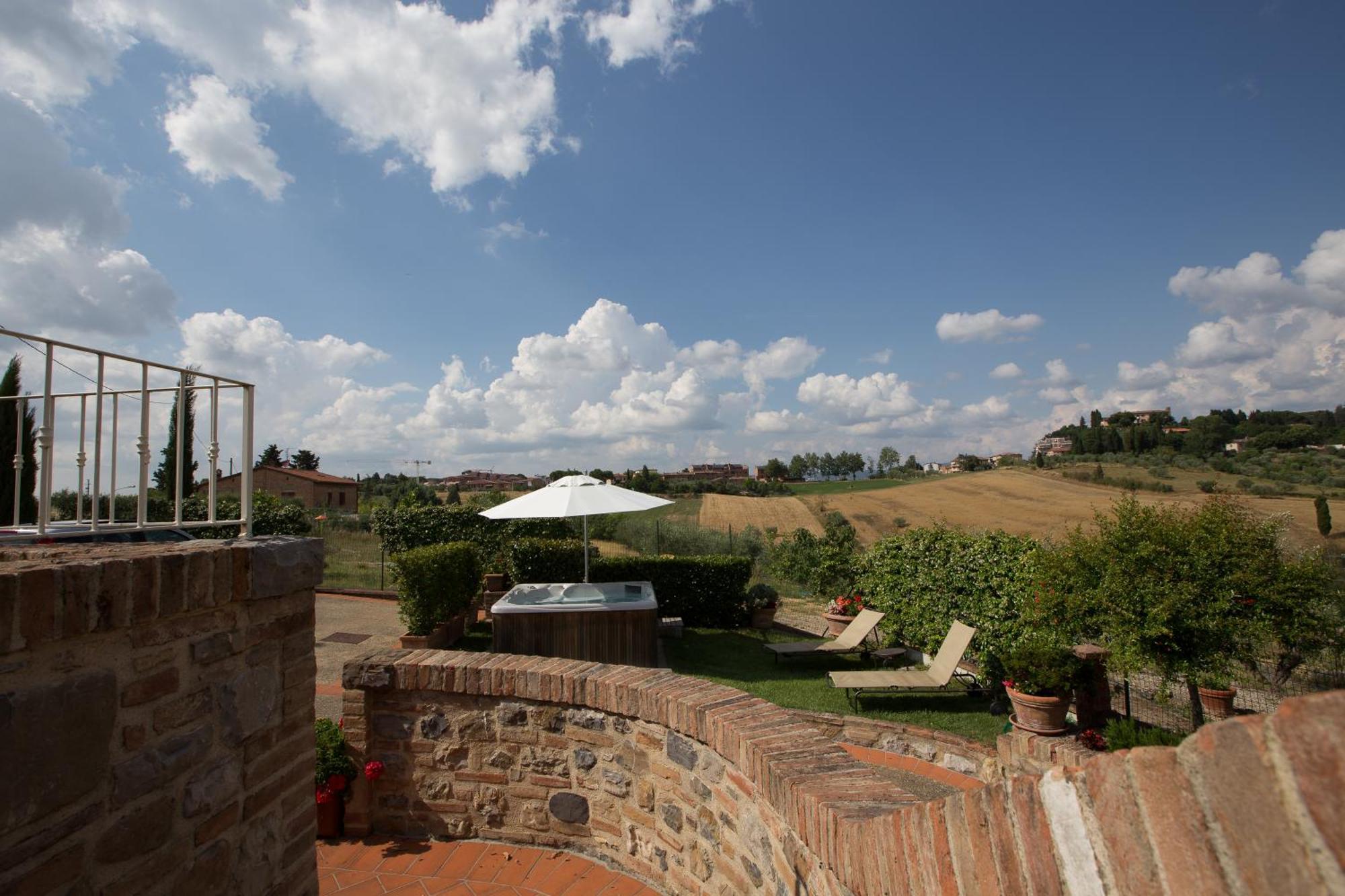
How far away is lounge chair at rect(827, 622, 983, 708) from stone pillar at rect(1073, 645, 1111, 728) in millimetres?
1144

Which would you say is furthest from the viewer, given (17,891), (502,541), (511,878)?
(502,541)

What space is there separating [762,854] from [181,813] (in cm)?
205

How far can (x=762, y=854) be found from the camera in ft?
8.00

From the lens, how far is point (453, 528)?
13.8m

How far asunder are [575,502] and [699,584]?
443cm

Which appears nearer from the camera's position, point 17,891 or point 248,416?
point 17,891

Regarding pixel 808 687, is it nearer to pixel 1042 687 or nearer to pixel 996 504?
pixel 1042 687

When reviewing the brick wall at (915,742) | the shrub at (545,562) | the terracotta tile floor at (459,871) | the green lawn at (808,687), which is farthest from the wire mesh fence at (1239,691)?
the shrub at (545,562)

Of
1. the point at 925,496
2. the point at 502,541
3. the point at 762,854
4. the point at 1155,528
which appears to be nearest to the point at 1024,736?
the point at 1155,528

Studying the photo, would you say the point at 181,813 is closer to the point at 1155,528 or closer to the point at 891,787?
the point at 891,787

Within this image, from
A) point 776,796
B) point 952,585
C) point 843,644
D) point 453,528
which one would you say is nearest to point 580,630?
point 843,644

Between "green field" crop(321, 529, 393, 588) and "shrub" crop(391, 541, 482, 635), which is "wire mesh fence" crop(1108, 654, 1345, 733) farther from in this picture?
"green field" crop(321, 529, 393, 588)

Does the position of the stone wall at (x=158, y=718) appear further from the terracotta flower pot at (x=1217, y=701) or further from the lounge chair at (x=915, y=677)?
the terracotta flower pot at (x=1217, y=701)

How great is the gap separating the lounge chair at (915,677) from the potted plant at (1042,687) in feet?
4.27
